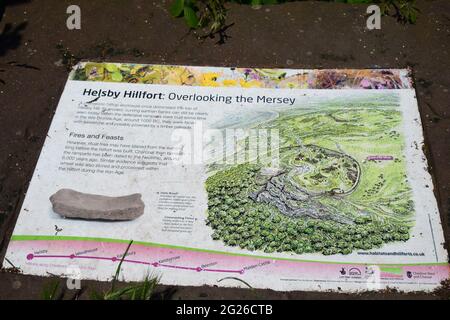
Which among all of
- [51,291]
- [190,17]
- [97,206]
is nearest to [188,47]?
[190,17]

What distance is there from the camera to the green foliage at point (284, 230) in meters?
1.83

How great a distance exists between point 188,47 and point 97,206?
0.94 meters

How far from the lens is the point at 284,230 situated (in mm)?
1866

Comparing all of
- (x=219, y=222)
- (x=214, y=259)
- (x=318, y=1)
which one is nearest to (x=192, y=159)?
(x=219, y=222)

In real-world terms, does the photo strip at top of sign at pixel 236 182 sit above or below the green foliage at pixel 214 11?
below

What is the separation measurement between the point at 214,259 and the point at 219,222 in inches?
5.9

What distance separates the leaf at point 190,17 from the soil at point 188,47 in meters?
0.05

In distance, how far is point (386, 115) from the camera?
2143mm

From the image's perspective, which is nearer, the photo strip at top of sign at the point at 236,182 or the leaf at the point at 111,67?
the photo strip at top of sign at the point at 236,182

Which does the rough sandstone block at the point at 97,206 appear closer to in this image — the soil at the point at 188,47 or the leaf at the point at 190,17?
the soil at the point at 188,47

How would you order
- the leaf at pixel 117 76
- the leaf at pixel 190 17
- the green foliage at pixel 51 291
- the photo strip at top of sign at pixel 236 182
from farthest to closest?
the leaf at pixel 190 17
the leaf at pixel 117 76
the photo strip at top of sign at pixel 236 182
the green foliage at pixel 51 291

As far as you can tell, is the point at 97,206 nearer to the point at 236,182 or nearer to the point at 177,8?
the point at 236,182

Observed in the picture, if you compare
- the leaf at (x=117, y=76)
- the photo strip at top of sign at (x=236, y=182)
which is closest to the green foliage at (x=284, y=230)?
the photo strip at top of sign at (x=236, y=182)

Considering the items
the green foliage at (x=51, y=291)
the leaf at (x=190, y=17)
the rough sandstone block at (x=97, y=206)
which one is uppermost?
the leaf at (x=190, y=17)
